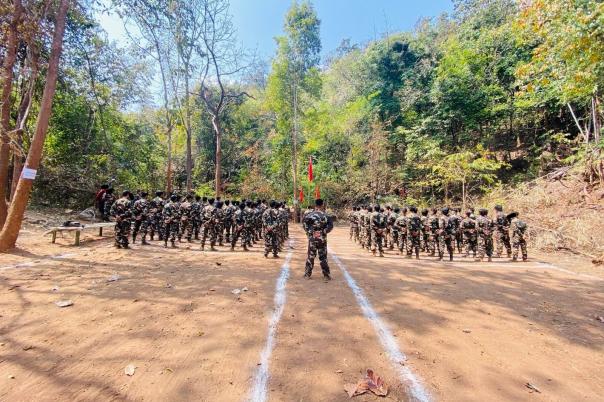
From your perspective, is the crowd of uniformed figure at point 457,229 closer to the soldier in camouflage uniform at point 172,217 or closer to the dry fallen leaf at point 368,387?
the soldier in camouflage uniform at point 172,217

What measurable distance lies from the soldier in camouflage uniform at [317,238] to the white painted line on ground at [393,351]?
3.70 feet

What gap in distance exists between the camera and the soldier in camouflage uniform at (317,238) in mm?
7448

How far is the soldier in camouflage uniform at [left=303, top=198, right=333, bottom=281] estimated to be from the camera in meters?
7.45

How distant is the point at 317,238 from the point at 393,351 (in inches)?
148

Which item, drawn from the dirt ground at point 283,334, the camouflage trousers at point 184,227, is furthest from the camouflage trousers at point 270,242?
the camouflage trousers at point 184,227

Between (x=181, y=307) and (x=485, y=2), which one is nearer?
(x=181, y=307)

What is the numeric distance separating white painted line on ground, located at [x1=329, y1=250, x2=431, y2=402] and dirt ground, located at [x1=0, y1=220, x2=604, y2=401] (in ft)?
0.22

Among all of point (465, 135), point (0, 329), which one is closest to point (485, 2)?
point (465, 135)

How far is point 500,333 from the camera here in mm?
4703

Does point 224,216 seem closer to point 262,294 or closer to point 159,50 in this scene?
point 262,294

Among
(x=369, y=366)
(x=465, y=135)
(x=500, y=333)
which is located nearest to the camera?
(x=369, y=366)

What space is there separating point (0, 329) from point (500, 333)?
22.5ft

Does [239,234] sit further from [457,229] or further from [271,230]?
[457,229]

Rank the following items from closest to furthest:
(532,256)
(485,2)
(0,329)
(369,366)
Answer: (369,366) < (0,329) < (532,256) < (485,2)
